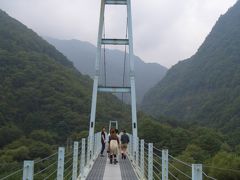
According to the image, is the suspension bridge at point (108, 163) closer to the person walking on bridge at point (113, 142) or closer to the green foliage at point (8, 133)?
the person walking on bridge at point (113, 142)


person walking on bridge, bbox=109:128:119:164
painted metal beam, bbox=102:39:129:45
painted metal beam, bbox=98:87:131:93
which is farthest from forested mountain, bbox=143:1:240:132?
person walking on bridge, bbox=109:128:119:164

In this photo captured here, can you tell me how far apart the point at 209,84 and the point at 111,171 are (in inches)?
3274

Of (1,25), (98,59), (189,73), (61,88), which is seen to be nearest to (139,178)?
(98,59)

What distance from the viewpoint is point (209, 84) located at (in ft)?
→ 299

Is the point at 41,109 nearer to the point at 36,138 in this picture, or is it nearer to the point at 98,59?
the point at 36,138

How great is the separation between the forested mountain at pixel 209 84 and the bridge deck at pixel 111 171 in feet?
175

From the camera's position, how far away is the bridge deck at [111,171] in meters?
9.16

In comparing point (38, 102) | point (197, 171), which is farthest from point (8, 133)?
point (197, 171)

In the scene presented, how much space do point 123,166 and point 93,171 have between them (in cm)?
149

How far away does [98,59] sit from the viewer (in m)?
15.9

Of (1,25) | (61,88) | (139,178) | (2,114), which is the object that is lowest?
(139,178)

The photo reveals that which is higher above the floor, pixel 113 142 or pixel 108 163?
pixel 113 142

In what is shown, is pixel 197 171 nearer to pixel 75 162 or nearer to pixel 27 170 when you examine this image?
pixel 27 170

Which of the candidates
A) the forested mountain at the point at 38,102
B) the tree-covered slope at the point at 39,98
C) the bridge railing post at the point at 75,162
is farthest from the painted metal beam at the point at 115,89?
the tree-covered slope at the point at 39,98
